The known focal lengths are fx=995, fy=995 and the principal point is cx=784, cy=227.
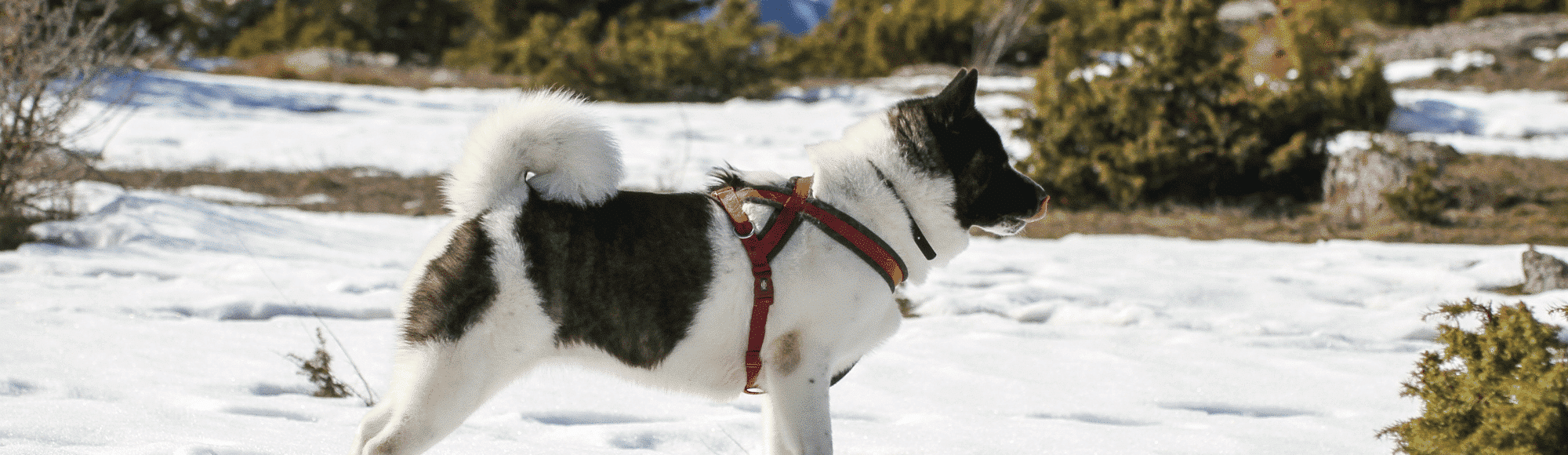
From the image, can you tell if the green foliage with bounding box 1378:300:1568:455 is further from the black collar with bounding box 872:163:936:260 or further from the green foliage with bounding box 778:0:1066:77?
the green foliage with bounding box 778:0:1066:77

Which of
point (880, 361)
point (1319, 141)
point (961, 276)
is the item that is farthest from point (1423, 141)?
point (880, 361)

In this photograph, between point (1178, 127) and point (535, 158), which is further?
point (1178, 127)

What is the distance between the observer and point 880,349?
4.72 metres

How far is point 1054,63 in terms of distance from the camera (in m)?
9.14

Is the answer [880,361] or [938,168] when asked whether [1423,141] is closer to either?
[880,361]

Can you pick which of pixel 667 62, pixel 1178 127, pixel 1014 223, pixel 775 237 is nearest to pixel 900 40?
pixel 667 62

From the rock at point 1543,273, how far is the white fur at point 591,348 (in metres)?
4.76

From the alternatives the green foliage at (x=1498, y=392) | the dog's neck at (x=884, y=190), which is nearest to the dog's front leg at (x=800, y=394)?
the dog's neck at (x=884, y=190)

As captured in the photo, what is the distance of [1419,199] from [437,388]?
808cm

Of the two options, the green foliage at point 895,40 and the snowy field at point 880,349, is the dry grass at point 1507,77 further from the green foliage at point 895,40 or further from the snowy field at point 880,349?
the snowy field at point 880,349

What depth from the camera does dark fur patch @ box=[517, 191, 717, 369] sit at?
2326 mm

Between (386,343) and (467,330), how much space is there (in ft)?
8.40

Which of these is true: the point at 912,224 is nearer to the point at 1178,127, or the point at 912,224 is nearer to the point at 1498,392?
the point at 1498,392

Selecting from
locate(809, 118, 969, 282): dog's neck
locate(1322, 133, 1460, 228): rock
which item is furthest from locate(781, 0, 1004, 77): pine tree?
locate(809, 118, 969, 282): dog's neck
